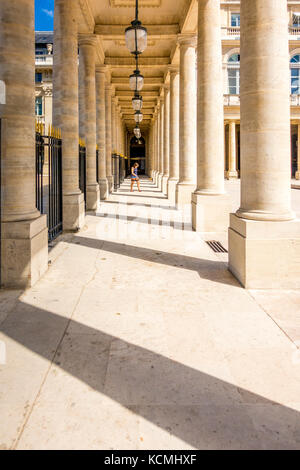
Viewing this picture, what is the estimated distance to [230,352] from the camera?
3855mm

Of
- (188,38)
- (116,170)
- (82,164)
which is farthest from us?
(116,170)

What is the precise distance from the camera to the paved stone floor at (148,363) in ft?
8.72

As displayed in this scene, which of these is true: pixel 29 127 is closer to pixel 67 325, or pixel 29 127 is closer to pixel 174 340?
pixel 67 325

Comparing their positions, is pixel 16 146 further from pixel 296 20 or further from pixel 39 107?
pixel 296 20

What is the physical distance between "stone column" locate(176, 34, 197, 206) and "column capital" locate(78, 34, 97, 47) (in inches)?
151

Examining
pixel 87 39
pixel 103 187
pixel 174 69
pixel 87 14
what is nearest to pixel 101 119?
pixel 103 187

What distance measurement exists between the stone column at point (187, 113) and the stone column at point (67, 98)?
21.0ft

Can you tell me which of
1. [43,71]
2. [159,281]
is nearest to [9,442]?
[159,281]

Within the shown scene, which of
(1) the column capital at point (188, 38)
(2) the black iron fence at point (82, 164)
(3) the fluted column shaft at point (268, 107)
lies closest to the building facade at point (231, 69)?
(1) the column capital at point (188, 38)

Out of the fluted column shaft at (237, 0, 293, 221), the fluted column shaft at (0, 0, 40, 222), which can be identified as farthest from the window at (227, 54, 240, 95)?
the fluted column shaft at (0, 0, 40, 222)

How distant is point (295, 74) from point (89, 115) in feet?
120

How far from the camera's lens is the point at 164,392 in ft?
10.3

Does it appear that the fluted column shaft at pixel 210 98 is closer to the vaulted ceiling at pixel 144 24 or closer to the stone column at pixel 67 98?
the vaulted ceiling at pixel 144 24

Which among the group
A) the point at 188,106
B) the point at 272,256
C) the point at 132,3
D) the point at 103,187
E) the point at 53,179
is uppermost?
the point at 132,3
